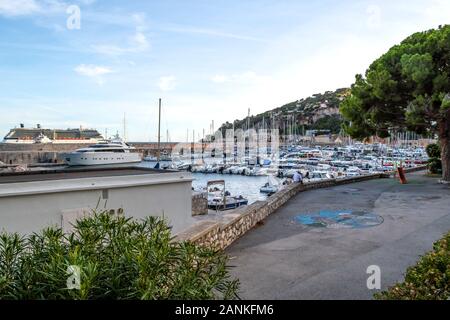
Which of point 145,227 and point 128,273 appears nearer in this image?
point 128,273

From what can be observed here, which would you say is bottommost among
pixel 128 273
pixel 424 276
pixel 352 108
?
pixel 424 276

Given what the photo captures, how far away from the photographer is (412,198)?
46.7 feet

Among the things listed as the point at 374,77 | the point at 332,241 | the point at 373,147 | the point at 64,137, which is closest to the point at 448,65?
the point at 374,77

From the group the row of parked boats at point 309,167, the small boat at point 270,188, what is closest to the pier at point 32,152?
the row of parked boats at point 309,167

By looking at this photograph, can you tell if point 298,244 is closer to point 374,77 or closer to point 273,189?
point 374,77

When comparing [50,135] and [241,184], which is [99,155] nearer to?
[241,184]

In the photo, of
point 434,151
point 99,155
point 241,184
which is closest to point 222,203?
point 434,151

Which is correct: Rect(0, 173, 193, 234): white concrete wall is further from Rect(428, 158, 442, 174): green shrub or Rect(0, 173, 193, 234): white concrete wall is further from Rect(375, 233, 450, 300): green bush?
Rect(428, 158, 442, 174): green shrub

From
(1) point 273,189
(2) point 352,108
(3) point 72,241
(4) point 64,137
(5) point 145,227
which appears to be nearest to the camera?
(3) point 72,241

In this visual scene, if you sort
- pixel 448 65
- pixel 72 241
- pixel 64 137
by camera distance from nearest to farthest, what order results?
pixel 72 241
pixel 448 65
pixel 64 137

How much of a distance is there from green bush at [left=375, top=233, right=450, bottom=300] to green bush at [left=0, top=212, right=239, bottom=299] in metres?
1.80

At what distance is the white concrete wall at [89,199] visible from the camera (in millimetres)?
7812

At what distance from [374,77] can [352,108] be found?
2721 mm

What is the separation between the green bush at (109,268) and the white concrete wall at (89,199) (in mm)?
3932
